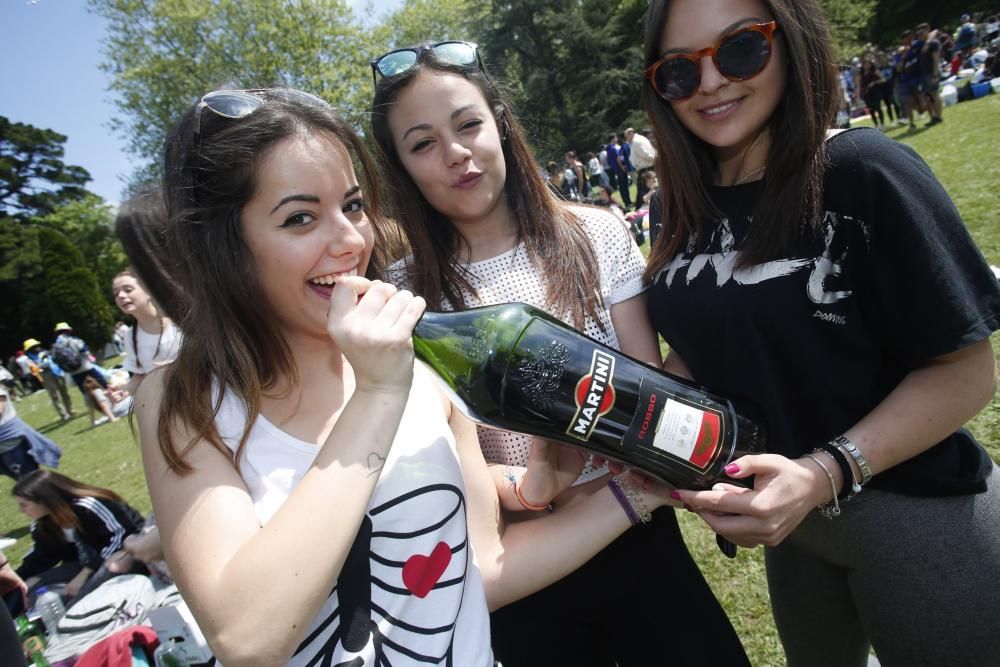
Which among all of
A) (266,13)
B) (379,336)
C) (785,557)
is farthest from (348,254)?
(266,13)

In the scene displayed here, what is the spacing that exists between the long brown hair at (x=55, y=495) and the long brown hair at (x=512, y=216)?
14.8ft

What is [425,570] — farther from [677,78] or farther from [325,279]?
[677,78]

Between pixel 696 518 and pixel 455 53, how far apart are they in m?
3.30

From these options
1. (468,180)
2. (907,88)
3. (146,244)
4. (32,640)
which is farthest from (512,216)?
(907,88)

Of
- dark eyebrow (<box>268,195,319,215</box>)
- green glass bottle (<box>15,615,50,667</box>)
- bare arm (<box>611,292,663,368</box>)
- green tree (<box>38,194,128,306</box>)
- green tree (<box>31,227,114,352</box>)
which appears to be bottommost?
green glass bottle (<box>15,615,50,667</box>)

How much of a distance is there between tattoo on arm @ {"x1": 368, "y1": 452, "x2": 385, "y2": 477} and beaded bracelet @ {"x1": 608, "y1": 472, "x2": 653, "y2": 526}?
0.71 m

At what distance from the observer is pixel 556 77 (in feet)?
109

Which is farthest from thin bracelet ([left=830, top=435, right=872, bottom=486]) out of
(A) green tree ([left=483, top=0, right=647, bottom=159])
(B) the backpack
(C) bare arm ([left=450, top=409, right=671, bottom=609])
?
(A) green tree ([left=483, top=0, right=647, bottom=159])

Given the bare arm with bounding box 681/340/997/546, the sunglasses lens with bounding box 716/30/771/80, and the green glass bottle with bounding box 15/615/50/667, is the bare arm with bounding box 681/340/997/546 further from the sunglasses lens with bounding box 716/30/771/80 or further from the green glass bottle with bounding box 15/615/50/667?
the green glass bottle with bounding box 15/615/50/667

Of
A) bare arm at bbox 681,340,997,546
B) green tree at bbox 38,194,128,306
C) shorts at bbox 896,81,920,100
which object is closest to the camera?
bare arm at bbox 681,340,997,546

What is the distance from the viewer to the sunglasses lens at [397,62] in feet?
5.61

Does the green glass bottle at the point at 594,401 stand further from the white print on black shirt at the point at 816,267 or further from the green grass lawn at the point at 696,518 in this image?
the green grass lawn at the point at 696,518

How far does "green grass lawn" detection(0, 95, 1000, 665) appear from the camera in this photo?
293 cm

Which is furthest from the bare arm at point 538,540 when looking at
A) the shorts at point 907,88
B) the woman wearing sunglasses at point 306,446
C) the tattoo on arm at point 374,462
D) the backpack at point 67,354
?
the shorts at point 907,88
